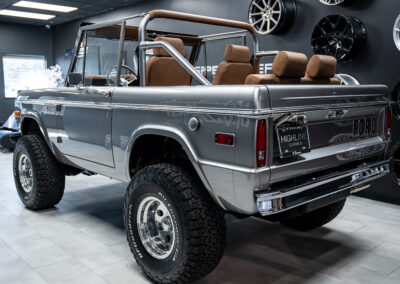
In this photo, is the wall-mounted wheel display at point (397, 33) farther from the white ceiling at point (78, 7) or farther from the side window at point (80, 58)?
the white ceiling at point (78, 7)

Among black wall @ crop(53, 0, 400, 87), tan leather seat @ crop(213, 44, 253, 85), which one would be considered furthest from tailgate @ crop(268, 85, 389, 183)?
black wall @ crop(53, 0, 400, 87)

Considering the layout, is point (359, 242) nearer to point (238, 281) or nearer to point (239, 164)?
point (238, 281)

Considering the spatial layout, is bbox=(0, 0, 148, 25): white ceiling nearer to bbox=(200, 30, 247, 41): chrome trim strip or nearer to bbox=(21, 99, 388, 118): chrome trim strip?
bbox=(200, 30, 247, 41): chrome trim strip

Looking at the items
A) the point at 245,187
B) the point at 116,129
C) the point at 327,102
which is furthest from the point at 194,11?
the point at 245,187

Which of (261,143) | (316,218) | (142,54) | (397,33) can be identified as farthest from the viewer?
(397,33)

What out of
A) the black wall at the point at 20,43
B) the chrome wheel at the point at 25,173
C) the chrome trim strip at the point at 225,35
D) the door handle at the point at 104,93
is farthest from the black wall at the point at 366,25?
the black wall at the point at 20,43

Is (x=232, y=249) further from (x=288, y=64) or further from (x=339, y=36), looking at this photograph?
(x=339, y=36)

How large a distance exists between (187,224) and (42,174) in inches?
87.7

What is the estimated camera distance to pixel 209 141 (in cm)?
225

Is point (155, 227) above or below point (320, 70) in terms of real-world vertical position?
below

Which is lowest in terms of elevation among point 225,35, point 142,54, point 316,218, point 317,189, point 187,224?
point 316,218

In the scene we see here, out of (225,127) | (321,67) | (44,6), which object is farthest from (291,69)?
(44,6)

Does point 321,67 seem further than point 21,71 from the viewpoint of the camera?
No

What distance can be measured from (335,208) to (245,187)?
1.68 meters
